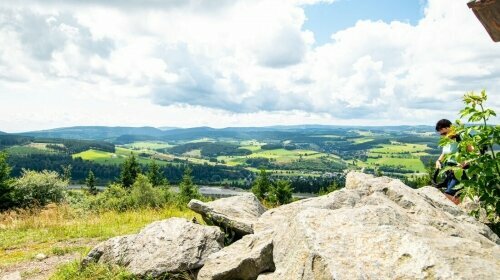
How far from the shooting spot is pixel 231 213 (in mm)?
12133

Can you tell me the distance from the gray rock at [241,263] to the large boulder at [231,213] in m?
2.11

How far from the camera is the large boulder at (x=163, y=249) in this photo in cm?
936

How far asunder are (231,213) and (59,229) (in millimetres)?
8774

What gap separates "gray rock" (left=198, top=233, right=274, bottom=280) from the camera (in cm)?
829

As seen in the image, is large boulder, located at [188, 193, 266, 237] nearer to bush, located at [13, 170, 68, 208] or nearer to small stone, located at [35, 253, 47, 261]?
small stone, located at [35, 253, 47, 261]

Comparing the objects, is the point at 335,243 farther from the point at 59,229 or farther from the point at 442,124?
the point at 59,229

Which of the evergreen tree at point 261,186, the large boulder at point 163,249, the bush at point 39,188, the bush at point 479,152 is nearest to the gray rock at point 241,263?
the large boulder at point 163,249

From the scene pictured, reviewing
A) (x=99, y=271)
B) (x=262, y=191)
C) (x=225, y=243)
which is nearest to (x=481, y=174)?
(x=225, y=243)

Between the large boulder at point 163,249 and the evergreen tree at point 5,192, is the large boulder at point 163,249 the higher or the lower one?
the higher one

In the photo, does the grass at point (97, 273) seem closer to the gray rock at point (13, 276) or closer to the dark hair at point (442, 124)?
the gray rock at point (13, 276)

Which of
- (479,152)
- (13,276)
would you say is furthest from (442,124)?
(13,276)

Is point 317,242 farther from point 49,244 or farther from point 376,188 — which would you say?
point 49,244

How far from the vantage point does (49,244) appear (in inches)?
581

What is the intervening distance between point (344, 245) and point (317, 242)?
1.44ft
